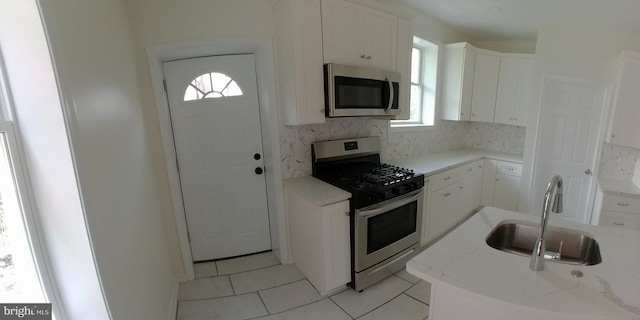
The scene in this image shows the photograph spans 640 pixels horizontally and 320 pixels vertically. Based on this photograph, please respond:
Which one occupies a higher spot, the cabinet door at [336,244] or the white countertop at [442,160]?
the white countertop at [442,160]

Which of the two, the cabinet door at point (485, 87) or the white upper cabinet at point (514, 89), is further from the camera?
the cabinet door at point (485, 87)

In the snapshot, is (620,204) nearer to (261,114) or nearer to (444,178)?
(444,178)

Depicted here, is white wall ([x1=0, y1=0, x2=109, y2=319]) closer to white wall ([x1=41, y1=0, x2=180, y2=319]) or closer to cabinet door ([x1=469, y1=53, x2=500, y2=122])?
white wall ([x1=41, y1=0, x2=180, y2=319])

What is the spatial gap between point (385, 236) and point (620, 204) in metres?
2.35

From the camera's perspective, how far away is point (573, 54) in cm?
294

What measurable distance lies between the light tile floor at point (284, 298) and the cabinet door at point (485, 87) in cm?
287

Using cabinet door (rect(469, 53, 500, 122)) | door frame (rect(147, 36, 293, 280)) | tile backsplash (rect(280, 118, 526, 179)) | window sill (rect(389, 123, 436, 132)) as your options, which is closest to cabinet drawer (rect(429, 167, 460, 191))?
tile backsplash (rect(280, 118, 526, 179))

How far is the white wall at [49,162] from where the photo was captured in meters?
0.89

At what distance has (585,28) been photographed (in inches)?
111

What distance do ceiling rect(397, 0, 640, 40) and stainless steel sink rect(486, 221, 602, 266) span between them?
211 centimetres

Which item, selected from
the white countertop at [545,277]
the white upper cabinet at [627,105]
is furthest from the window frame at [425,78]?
the white countertop at [545,277]

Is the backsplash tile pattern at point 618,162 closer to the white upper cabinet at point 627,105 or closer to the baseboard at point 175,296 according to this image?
the white upper cabinet at point 627,105

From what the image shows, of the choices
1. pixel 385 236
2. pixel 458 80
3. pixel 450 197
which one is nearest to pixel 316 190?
pixel 385 236

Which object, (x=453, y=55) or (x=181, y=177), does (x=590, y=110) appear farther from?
(x=181, y=177)
